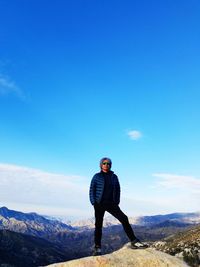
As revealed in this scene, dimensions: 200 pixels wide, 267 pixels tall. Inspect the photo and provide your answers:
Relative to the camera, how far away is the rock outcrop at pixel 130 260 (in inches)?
526

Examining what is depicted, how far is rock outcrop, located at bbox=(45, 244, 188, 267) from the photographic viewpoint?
13365 mm

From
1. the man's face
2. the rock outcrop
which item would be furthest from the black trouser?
the man's face

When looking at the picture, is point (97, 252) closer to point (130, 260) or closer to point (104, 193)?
point (130, 260)

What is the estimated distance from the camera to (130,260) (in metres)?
13.7

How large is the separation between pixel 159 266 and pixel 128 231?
1.88 metres

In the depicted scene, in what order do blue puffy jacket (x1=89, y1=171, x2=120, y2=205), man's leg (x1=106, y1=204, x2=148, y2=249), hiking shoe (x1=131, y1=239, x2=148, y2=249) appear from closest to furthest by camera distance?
blue puffy jacket (x1=89, y1=171, x2=120, y2=205), man's leg (x1=106, y1=204, x2=148, y2=249), hiking shoe (x1=131, y1=239, x2=148, y2=249)

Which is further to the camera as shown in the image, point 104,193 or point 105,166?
point 105,166

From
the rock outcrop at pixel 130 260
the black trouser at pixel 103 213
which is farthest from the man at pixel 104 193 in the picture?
the rock outcrop at pixel 130 260

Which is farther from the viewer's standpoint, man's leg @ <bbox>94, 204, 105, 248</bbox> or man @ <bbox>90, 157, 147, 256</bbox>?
man's leg @ <bbox>94, 204, 105, 248</bbox>

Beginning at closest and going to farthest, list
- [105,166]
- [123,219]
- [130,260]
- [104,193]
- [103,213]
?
[130,260]
[104,193]
[105,166]
[103,213]
[123,219]

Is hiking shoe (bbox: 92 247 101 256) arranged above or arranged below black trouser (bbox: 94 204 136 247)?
below

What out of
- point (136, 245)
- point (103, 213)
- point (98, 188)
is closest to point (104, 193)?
point (98, 188)

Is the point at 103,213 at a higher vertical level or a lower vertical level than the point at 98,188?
lower

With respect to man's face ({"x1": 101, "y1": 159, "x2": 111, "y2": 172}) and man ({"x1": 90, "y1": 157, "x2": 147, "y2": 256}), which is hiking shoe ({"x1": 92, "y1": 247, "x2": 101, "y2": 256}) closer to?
man ({"x1": 90, "y1": 157, "x2": 147, "y2": 256})
